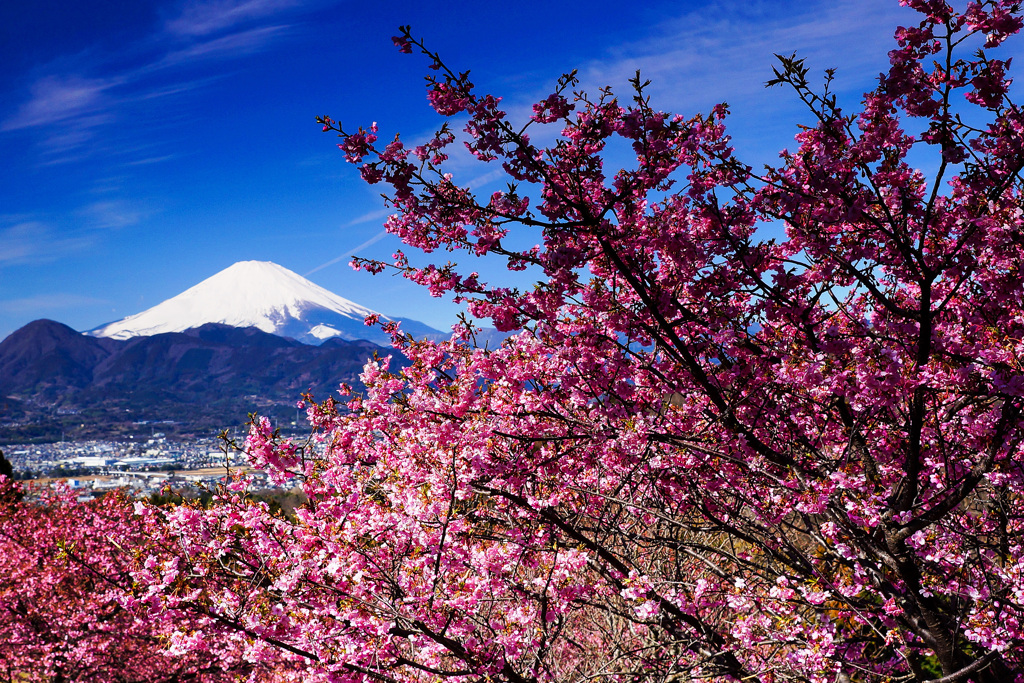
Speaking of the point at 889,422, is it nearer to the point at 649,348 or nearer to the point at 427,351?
the point at 649,348

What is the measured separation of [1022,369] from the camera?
10.9 feet

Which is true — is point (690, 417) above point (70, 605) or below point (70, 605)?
above

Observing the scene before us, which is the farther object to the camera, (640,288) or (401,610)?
(401,610)

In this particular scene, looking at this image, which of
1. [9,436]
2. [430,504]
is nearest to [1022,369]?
[430,504]

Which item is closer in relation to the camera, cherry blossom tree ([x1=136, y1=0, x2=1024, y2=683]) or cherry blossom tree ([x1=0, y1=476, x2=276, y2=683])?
cherry blossom tree ([x1=136, y1=0, x2=1024, y2=683])

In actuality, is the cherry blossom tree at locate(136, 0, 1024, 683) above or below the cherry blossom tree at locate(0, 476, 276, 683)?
above

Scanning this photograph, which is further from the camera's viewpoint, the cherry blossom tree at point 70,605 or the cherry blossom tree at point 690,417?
the cherry blossom tree at point 70,605

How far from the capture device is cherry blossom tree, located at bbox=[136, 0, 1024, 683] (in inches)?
139

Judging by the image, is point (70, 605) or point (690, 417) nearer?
point (690, 417)

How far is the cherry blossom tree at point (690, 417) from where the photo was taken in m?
3.54

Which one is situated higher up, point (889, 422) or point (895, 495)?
point (889, 422)

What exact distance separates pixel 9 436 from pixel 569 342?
21962 centimetres

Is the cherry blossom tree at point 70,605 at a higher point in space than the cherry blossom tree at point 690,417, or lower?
lower

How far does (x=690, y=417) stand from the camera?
4766mm
